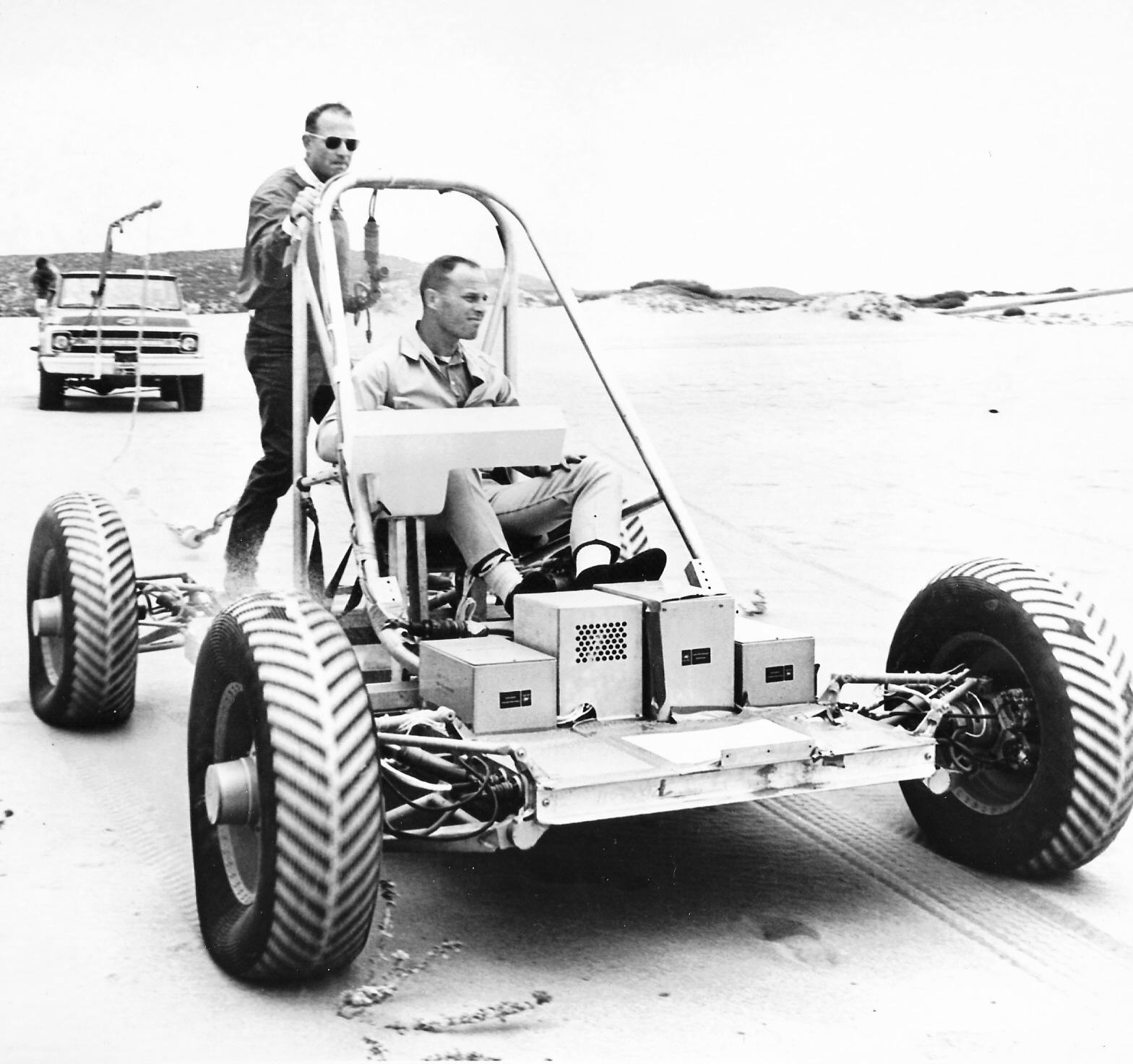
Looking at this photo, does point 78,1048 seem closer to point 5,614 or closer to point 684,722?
point 684,722

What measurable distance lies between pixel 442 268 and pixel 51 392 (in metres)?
12.7

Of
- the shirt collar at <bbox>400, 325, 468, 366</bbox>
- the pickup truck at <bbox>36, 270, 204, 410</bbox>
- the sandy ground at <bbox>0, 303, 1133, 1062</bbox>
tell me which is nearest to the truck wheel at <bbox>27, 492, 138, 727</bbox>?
the sandy ground at <bbox>0, 303, 1133, 1062</bbox>

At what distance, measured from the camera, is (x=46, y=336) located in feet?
52.8

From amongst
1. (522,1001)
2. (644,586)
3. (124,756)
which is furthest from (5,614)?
(522,1001)

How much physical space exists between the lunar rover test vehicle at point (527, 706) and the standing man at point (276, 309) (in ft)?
2.53

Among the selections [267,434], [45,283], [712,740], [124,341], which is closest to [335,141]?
[267,434]

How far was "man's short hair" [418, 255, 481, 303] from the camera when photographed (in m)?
5.15

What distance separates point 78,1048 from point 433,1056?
748 mm

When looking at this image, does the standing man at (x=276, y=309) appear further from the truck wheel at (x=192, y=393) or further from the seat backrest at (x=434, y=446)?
the truck wheel at (x=192, y=393)

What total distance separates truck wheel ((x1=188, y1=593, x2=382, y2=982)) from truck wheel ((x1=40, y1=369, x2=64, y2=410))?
45.3 feet

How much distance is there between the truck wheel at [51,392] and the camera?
16.6m

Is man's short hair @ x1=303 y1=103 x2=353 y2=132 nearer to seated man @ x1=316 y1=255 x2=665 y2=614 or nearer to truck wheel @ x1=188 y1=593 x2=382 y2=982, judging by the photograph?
seated man @ x1=316 y1=255 x2=665 y2=614

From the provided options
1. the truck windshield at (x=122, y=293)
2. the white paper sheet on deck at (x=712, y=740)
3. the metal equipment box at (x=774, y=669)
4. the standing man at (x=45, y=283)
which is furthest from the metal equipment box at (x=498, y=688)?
the standing man at (x=45, y=283)

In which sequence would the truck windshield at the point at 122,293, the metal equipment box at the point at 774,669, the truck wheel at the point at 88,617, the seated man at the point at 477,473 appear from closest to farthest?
the metal equipment box at the point at 774,669, the seated man at the point at 477,473, the truck wheel at the point at 88,617, the truck windshield at the point at 122,293
